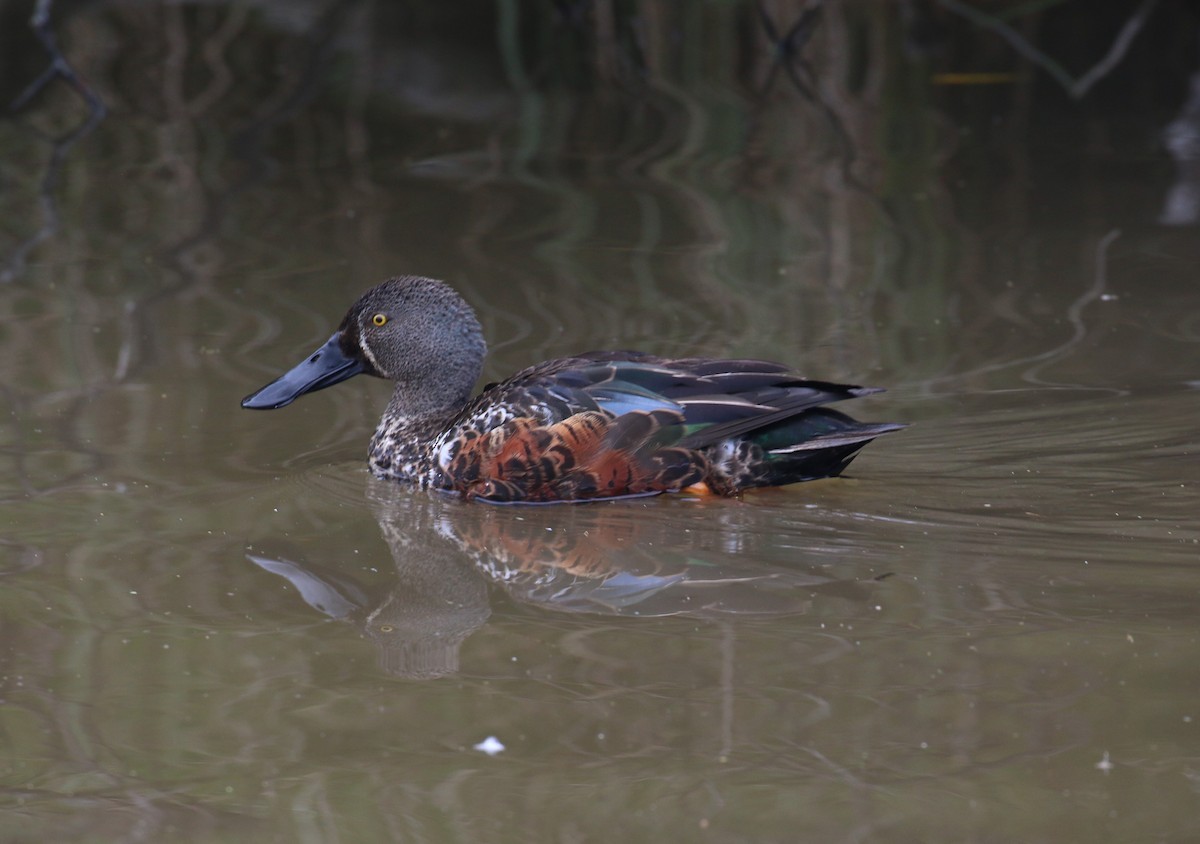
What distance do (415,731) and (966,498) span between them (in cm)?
244

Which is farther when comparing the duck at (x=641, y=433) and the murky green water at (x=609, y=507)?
the duck at (x=641, y=433)

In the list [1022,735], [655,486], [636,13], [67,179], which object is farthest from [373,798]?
[636,13]

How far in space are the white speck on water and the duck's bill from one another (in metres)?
2.78

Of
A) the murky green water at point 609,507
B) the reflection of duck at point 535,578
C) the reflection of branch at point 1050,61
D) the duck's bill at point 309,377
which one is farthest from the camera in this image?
the reflection of branch at point 1050,61

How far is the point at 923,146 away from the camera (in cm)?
1148

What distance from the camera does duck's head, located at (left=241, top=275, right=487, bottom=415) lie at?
22.2ft

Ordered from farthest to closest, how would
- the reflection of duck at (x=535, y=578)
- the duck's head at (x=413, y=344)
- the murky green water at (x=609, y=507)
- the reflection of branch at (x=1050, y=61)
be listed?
the reflection of branch at (x=1050, y=61), the duck's head at (x=413, y=344), the reflection of duck at (x=535, y=578), the murky green water at (x=609, y=507)

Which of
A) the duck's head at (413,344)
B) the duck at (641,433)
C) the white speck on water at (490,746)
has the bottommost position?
the white speck on water at (490,746)

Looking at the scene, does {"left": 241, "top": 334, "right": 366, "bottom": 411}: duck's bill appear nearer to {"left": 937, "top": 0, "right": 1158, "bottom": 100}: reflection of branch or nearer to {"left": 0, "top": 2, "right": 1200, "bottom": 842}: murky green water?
{"left": 0, "top": 2, "right": 1200, "bottom": 842}: murky green water

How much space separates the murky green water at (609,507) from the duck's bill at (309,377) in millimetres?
187

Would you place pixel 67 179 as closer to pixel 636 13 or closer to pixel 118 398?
pixel 118 398

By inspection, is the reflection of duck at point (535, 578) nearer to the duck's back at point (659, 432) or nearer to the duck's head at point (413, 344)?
Result: the duck's back at point (659, 432)

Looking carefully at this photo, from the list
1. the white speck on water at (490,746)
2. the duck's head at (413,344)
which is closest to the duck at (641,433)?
the duck's head at (413,344)

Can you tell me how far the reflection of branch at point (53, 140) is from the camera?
30.5 ft
